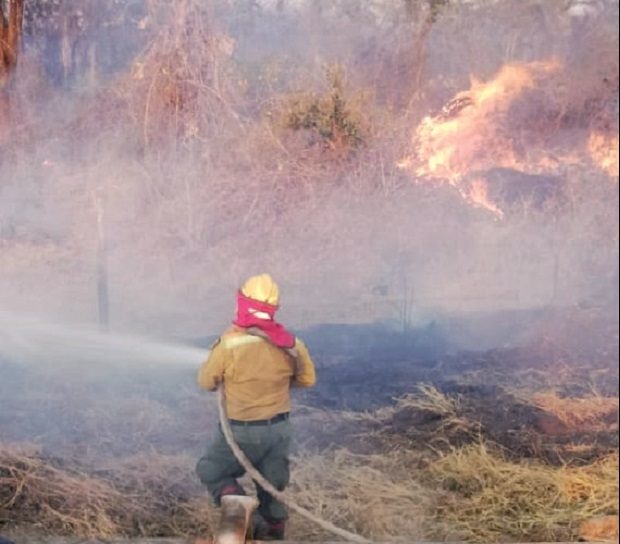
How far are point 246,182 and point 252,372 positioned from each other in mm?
1477

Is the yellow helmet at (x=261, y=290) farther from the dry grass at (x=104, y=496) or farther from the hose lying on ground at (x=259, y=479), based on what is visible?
→ the dry grass at (x=104, y=496)

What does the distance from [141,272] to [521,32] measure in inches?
115

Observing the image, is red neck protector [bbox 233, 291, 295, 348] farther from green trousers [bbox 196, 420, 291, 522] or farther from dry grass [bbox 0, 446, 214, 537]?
dry grass [bbox 0, 446, 214, 537]

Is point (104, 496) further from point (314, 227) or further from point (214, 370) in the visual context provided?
point (314, 227)

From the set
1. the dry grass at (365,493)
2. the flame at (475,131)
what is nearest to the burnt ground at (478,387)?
the dry grass at (365,493)

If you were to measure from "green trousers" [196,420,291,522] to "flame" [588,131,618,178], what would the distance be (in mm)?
2511

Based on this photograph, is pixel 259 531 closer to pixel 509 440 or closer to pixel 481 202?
pixel 509 440

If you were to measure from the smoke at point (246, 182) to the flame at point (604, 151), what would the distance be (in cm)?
21

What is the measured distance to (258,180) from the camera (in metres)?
5.76

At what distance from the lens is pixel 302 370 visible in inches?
195

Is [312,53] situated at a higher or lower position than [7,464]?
higher

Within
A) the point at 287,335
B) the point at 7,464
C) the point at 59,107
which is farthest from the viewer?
the point at 59,107

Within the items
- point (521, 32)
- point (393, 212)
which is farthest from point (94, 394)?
point (521, 32)

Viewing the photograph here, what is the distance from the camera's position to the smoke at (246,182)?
5.54 m
